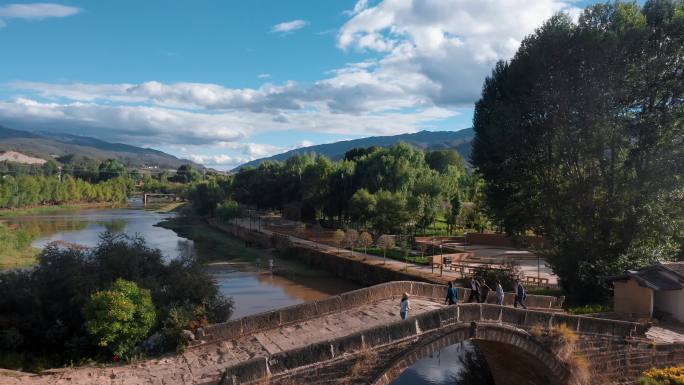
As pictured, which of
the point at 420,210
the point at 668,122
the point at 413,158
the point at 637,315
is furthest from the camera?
the point at 413,158

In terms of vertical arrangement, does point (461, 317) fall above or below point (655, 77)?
below

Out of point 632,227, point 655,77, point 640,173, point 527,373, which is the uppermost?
point 655,77

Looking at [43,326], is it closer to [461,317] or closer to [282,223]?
[461,317]

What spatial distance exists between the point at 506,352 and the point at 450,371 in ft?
18.1

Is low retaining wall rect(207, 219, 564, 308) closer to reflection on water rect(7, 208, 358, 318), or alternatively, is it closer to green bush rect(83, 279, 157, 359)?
reflection on water rect(7, 208, 358, 318)

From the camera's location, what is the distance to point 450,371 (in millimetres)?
19156

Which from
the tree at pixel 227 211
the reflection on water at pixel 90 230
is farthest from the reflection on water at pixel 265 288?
the tree at pixel 227 211

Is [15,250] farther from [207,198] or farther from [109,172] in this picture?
[109,172]

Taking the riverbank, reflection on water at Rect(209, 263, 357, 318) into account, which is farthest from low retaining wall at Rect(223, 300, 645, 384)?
the riverbank

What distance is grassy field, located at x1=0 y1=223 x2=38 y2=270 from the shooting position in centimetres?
3662

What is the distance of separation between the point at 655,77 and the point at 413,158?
127ft

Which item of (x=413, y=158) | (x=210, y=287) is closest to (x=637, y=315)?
(x=210, y=287)

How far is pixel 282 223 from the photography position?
2608 inches

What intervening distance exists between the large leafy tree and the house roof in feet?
11.0
